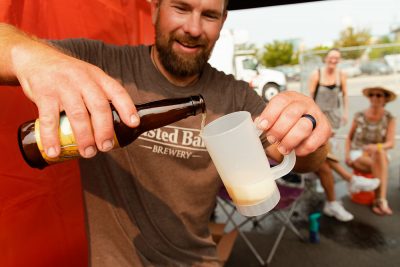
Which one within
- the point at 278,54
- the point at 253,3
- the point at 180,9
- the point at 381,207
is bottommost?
the point at 381,207

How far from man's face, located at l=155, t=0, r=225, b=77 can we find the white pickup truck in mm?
6455

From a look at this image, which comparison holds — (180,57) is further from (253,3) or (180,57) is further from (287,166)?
(253,3)

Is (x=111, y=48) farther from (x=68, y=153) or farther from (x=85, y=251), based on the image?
(x=85, y=251)

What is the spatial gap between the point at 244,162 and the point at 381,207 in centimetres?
390

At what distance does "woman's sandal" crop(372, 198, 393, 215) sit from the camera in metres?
3.88

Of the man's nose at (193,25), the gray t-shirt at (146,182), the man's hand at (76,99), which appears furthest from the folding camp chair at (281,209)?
the man's hand at (76,99)

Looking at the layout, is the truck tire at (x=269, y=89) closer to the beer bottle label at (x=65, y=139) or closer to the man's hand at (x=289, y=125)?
the man's hand at (x=289, y=125)

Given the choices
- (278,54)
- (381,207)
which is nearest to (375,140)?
(381,207)

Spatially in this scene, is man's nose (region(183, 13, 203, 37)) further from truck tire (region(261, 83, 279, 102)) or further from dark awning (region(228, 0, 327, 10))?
truck tire (region(261, 83, 279, 102))

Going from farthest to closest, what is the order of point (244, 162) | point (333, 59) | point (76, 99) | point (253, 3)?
point (333, 59) → point (253, 3) → point (244, 162) → point (76, 99)

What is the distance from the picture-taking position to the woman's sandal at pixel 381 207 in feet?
12.7

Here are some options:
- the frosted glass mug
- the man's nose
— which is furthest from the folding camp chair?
the frosted glass mug

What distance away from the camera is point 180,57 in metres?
1.39

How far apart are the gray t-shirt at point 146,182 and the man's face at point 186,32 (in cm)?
9
